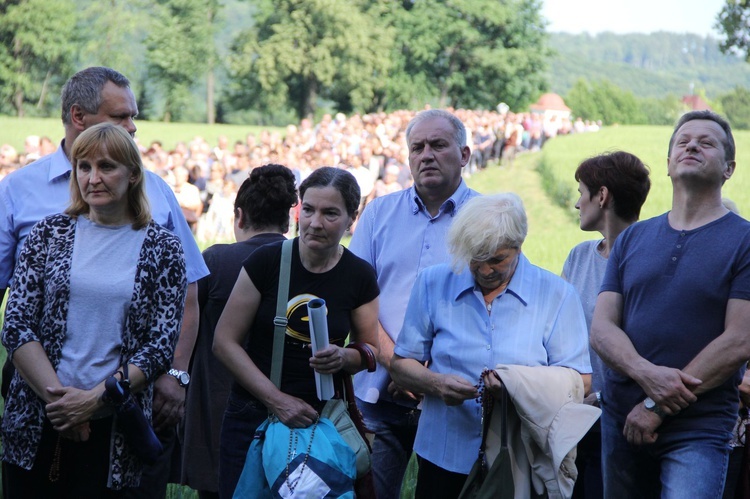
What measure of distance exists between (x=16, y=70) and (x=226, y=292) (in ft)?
269

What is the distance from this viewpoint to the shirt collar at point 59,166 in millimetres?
4289

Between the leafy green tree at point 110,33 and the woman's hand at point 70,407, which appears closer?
the woman's hand at point 70,407

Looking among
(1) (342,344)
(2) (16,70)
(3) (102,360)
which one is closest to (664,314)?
(1) (342,344)

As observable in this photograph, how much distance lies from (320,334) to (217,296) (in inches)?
54.8

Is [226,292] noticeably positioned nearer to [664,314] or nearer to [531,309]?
[531,309]

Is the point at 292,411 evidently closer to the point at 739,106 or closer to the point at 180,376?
the point at 180,376

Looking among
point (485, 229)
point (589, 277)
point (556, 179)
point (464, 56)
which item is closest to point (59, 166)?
point (485, 229)

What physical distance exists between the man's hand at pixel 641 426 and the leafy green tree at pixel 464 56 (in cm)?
8642

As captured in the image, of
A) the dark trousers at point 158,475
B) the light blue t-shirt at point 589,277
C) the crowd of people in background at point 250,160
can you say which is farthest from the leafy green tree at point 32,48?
the dark trousers at point 158,475

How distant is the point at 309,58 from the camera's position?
283ft

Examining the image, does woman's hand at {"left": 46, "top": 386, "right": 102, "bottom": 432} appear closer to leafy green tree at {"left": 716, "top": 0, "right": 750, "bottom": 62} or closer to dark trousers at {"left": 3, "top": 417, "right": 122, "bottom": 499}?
dark trousers at {"left": 3, "top": 417, "right": 122, "bottom": 499}

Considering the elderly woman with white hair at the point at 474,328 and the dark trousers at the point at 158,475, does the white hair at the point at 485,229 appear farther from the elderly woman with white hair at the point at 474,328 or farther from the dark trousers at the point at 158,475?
the dark trousers at the point at 158,475

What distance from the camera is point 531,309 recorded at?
4.10 meters

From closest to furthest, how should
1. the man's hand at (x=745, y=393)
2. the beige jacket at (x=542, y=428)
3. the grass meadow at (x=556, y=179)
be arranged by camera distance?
the beige jacket at (x=542, y=428) < the man's hand at (x=745, y=393) < the grass meadow at (x=556, y=179)
